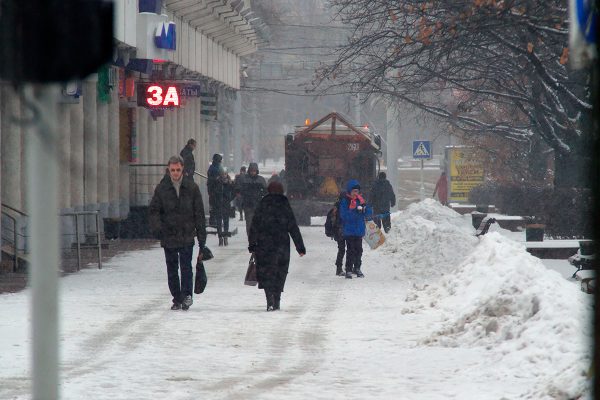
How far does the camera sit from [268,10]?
244ft

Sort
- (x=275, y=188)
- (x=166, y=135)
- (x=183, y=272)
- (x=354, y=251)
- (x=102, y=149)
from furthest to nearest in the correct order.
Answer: (x=166, y=135)
(x=102, y=149)
(x=354, y=251)
(x=275, y=188)
(x=183, y=272)

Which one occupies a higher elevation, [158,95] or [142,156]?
[158,95]

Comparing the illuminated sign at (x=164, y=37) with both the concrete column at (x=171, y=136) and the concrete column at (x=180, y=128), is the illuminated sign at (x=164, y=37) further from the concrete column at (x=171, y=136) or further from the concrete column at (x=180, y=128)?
the concrete column at (x=180, y=128)

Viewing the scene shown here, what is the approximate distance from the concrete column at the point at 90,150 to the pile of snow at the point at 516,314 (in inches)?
481

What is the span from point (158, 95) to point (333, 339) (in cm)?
1822

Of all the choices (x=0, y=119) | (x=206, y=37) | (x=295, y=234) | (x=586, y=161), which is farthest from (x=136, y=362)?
(x=206, y=37)

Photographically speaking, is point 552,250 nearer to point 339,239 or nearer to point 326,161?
point 339,239

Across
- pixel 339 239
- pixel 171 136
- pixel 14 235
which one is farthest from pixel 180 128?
pixel 14 235

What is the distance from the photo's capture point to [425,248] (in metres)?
23.8

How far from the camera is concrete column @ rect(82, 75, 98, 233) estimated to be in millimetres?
27625

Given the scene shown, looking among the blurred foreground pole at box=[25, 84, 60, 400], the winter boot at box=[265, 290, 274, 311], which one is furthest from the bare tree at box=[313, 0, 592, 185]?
the blurred foreground pole at box=[25, 84, 60, 400]

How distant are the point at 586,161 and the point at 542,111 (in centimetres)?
191

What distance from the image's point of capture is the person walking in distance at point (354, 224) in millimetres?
20380

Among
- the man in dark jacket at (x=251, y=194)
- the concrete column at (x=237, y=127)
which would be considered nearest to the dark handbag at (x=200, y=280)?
the man in dark jacket at (x=251, y=194)
